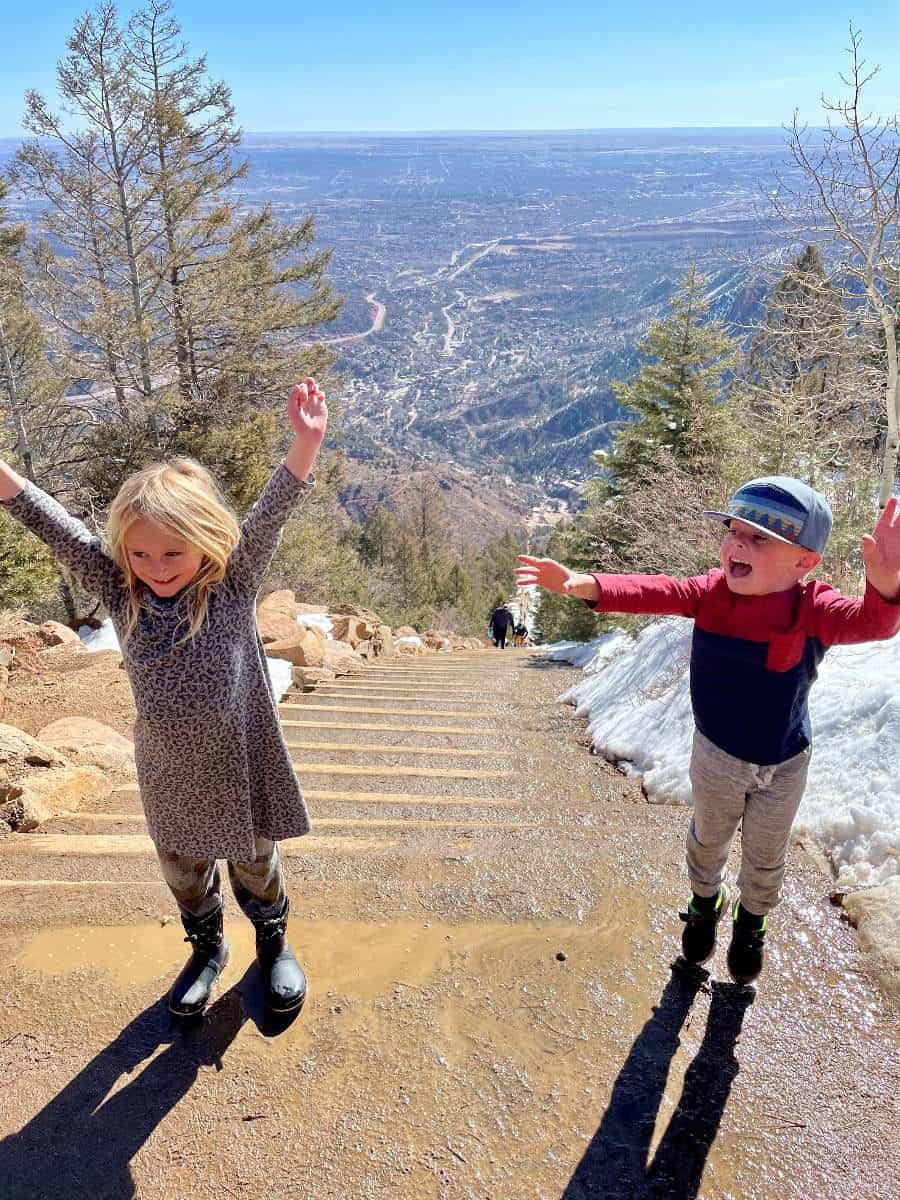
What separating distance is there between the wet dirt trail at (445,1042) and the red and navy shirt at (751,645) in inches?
32.3

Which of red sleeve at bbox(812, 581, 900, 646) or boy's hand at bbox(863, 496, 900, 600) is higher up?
boy's hand at bbox(863, 496, 900, 600)

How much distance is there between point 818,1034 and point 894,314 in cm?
1020

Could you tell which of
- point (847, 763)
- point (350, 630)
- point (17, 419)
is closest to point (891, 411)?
point (350, 630)

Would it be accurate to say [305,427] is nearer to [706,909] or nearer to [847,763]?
[706,909]

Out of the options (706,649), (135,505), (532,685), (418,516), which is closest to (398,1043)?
(706,649)

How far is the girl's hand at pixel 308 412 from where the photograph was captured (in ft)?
6.25

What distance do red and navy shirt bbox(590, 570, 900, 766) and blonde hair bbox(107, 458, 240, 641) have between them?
1.04m

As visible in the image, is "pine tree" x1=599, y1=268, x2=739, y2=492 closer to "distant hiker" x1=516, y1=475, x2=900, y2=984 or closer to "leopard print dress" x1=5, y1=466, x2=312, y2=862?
"distant hiker" x1=516, y1=475, x2=900, y2=984

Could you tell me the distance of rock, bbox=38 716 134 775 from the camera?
4074 mm

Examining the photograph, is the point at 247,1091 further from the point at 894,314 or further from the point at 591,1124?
the point at 894,314

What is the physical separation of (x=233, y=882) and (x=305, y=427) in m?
1.40

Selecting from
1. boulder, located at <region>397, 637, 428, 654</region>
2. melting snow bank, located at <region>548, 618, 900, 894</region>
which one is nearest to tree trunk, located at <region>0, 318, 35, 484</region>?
boulder, located at <region>397, 637, 428, 654</region>

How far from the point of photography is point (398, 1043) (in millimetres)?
2031

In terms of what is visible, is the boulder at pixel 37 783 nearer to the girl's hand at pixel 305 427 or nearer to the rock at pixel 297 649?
the girl's hand at pixel 305 427
